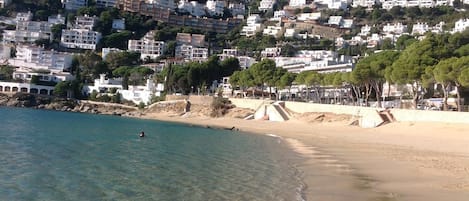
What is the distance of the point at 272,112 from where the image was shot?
222 ft

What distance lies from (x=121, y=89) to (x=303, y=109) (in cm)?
4837

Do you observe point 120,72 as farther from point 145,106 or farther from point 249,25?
point 249,25

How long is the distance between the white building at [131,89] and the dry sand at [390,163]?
50.0 meters

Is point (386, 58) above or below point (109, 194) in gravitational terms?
above

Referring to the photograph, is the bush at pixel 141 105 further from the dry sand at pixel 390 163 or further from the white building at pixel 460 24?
the white building at pixel 460 24

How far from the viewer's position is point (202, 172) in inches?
812

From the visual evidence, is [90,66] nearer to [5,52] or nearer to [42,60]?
[42,60]

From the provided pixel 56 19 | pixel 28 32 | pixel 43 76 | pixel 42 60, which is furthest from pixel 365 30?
pixel 43 76

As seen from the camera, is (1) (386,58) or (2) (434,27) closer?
(1) (386,58)

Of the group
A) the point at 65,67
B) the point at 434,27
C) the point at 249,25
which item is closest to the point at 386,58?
the point at 65,67

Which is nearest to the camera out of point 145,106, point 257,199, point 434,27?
point 257,199

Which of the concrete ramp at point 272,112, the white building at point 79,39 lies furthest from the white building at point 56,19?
the concrete ramp at point 272,112

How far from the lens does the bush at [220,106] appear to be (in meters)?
77.9

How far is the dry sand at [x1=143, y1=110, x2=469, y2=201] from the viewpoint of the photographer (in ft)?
55.3
